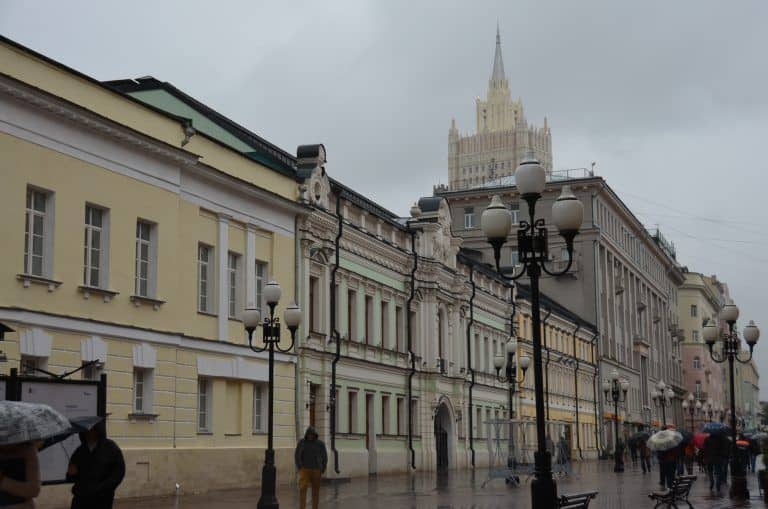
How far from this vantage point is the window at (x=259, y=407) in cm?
3225

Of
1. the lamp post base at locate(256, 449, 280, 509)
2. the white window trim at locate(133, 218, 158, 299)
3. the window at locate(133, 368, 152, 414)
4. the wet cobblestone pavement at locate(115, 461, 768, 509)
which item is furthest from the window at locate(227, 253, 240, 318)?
the lamp post base at locate(256, 449, 280, 509)

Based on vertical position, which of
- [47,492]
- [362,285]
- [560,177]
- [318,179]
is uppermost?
[560,177]

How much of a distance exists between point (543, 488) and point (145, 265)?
53.7 feet

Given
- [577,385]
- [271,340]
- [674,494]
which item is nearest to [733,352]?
[674,494]

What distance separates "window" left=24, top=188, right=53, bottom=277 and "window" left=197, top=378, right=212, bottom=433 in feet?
22.9

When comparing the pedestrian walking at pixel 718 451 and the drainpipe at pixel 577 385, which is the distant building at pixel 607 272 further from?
the pedestrian walking at pixel 718 451

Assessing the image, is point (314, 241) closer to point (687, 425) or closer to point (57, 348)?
point (57, 348)

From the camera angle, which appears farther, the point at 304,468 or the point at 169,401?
the point at 169,401

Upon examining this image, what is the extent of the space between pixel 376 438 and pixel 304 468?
69.7 feet

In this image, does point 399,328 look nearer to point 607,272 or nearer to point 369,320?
point 369,320

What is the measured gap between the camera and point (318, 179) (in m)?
35.9

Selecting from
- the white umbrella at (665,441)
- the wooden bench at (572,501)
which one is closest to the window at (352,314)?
the white umbrella at (665,441)

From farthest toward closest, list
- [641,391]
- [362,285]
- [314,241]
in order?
[641,391] → [362,285] → [314,241]

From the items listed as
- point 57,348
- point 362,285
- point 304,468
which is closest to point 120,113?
point 57,348
